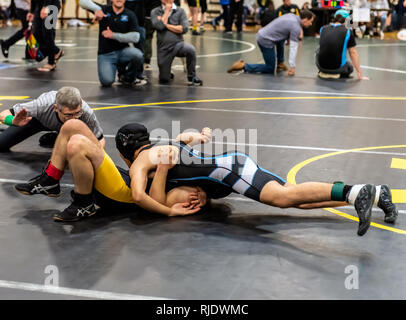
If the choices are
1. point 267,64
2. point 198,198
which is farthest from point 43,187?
point 267,64

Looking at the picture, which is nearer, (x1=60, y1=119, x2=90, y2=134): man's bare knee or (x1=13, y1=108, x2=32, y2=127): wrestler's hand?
(x1=60, y1=119, x2=90, y2=134): man's bare knee

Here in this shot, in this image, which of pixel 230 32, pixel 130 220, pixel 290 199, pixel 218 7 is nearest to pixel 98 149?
pixel 130 220

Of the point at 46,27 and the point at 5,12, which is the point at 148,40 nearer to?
the point at 46,27

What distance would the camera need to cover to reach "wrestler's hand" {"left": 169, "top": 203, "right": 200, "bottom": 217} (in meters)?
4.31

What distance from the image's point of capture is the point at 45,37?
36.3 ft

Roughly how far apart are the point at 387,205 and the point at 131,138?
1.77 m

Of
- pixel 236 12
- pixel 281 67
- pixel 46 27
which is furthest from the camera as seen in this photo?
pixel 236 12

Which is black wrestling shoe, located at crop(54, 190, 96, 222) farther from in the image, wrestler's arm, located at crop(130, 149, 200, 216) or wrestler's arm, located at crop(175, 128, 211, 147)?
wrestler's arm, located at crop(175, 128, 211, 147)

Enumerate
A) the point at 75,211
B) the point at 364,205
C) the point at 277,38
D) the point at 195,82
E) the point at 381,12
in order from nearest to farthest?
the point at 364,205, the point at 75,211, the point at 195,82, the point at 277,38, the point at 381,12

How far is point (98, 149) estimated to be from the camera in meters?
4.18

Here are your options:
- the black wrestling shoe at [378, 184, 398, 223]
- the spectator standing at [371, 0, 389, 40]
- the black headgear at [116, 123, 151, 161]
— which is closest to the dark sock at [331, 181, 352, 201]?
the black wrestling shoe at [378, 184, 398, 223]

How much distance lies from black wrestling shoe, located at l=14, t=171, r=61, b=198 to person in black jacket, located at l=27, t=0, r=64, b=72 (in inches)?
276

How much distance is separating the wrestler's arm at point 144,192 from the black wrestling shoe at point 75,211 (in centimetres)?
36
